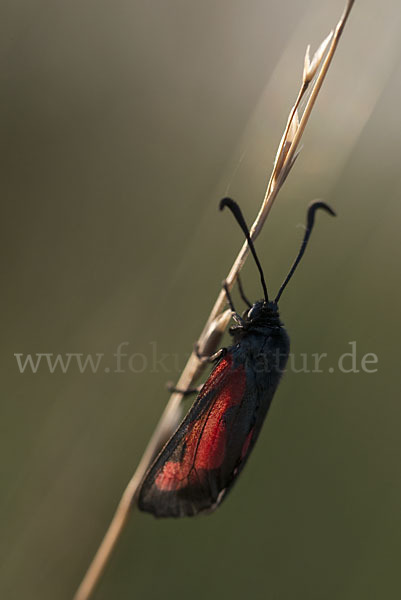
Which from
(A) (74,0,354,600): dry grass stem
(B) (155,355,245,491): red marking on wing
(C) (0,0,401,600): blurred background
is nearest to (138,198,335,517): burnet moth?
(B) (155,355,245,491): red marking on wing

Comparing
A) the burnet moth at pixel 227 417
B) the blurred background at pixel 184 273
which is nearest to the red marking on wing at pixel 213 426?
the burnet moth at pixel 227 417

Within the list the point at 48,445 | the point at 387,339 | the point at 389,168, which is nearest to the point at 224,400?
the point at 48,445

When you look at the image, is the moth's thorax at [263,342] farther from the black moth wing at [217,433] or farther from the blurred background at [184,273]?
the blurred background at [184,273]

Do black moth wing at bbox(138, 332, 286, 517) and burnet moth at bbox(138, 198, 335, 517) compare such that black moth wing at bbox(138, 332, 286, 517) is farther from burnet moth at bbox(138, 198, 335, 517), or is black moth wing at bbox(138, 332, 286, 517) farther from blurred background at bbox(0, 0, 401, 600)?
blurred background at bbox(0, 0, 401, 600)

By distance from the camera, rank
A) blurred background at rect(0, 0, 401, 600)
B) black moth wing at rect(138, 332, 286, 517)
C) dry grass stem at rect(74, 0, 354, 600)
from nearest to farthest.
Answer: dry grass stem at rect(74, 0, 354, 600), black moth wing at rect(138, 332, 286, 517), blurred background at rect(0, 0, 401, 600)

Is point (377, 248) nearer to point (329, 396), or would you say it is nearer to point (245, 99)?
point (329, 396)

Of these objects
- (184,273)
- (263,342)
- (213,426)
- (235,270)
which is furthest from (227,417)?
(184,273)

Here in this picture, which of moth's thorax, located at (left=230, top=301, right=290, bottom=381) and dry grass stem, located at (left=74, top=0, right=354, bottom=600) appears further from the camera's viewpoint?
moth's thorax, located at (left=230, top=301, right=290, bottom=381)
